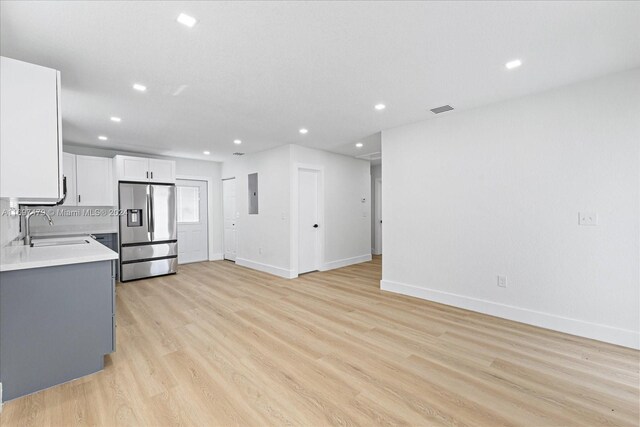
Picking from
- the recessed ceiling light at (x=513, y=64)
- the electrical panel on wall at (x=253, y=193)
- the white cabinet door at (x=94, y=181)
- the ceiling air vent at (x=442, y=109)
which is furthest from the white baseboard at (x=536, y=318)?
the white cabinet door at (x=94, y=181)

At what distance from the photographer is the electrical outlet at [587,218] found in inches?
107

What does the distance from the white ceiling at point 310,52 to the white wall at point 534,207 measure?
35 cm

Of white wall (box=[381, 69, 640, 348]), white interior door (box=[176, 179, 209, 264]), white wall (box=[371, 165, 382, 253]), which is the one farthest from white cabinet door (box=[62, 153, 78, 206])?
white wall (box=[371, 165, 382, 253])

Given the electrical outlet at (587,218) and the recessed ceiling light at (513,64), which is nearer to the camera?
the recessed ceiling light at (513,64)

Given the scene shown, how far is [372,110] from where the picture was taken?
347 centimetres

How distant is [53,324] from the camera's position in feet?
6.82

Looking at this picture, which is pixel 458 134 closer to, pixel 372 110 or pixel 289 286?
pixel 372 110

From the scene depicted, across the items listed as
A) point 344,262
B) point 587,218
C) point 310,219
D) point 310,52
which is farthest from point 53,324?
point 344,262

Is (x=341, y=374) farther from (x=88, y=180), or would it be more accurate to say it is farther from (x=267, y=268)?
(x=88, y=180)

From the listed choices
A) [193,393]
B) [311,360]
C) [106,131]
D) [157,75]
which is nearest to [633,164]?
[311,360]

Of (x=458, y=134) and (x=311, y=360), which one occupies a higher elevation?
(x=458, y=134)

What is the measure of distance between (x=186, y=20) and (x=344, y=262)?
16.8ft

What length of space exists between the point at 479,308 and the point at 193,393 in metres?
3.16

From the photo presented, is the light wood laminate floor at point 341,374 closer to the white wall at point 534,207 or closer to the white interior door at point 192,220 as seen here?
the white wall at point 534,207
